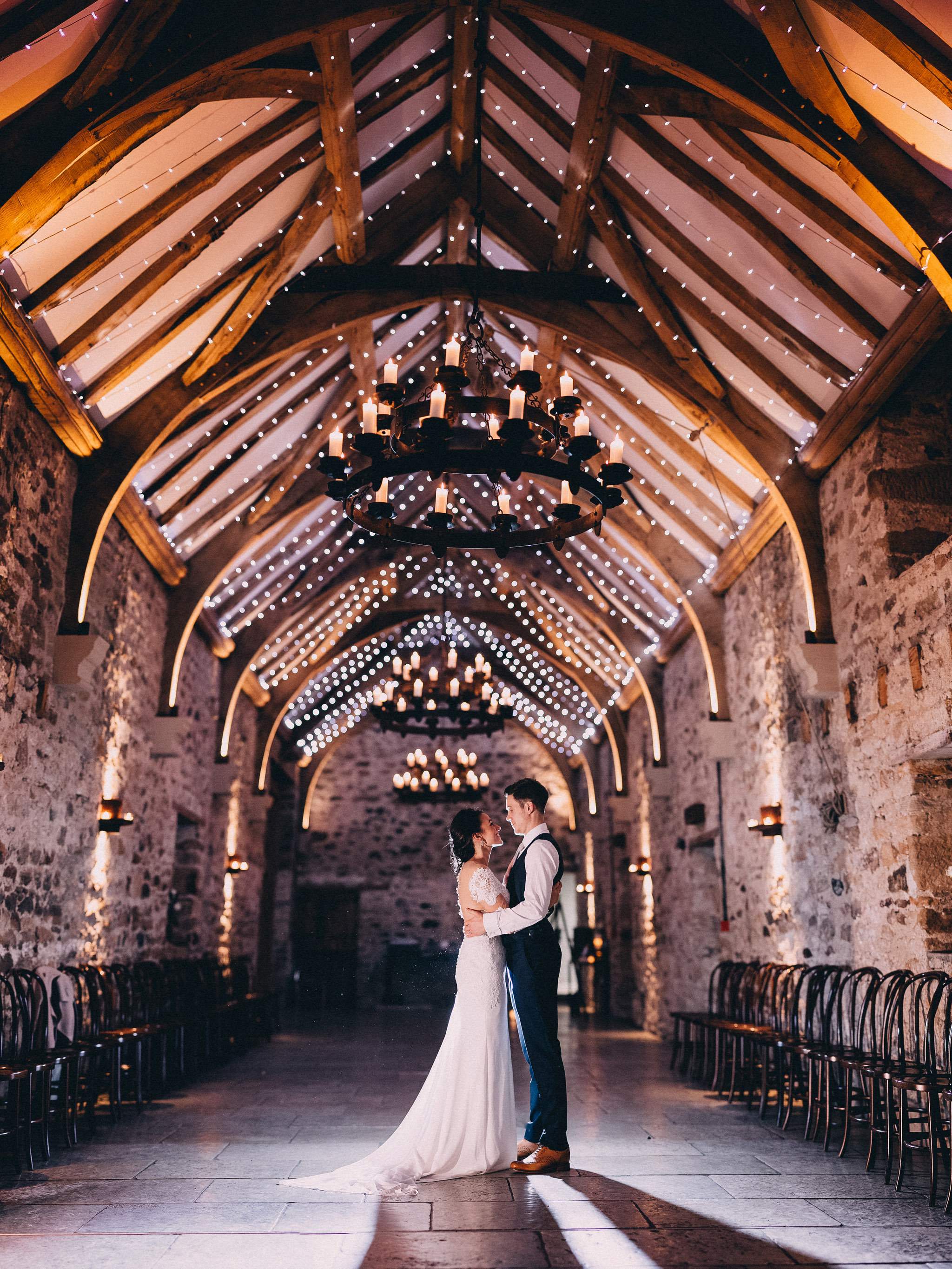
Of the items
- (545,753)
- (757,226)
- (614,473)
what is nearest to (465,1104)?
(614,473)

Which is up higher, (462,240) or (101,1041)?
(462,240)

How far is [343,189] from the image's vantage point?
5.89 meters

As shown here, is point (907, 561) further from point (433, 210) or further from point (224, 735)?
point (224, 735)

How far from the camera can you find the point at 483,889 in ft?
13.6

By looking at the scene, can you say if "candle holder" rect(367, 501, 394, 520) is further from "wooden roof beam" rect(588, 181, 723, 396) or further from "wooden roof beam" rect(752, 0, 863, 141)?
"wooden roof beam" rect(588, 181, 723, 396)

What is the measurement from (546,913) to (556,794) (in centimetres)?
1117

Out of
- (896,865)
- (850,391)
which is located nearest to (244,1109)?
(896,865)

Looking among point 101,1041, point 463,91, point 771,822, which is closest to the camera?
point 101,1041

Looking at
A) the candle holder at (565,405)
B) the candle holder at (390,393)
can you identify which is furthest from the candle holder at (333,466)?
the candle holder at (565,405)

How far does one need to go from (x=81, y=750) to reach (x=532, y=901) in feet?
11.9

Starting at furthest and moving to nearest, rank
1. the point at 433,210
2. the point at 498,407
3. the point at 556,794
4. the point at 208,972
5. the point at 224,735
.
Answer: the point at 556,794, the point at 224,735, the point at 208,972, the point at 433,210, the point at 498,407

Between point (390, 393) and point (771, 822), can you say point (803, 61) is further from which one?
point (771, 822)

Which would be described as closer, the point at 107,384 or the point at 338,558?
the point at 107,384

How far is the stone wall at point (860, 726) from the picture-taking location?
15.7ft
